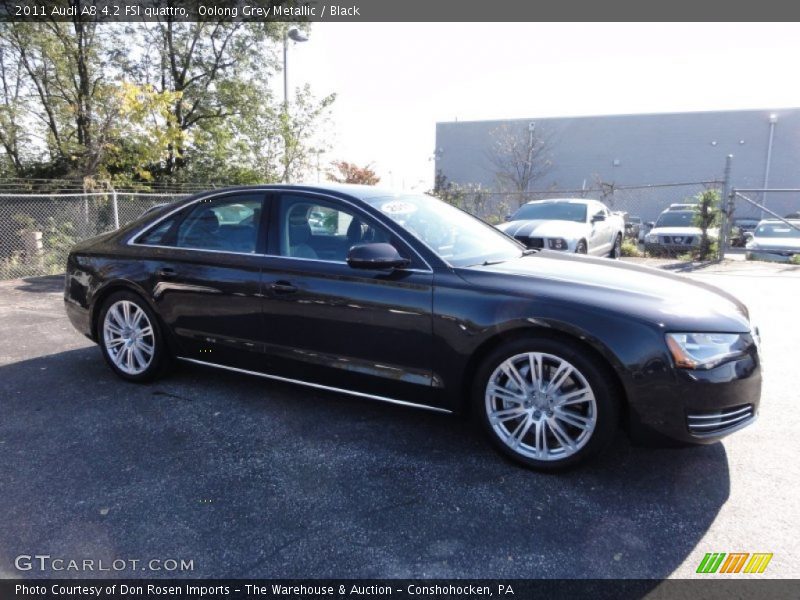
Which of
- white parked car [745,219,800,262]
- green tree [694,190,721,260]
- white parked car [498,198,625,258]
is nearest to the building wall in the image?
white parked car [745,219,800,262]

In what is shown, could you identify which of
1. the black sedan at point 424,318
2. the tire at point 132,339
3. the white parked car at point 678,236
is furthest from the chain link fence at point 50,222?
the white parked car at point 678,236

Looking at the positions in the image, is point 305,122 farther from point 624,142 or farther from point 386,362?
point 624,142

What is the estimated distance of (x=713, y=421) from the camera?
2.69m

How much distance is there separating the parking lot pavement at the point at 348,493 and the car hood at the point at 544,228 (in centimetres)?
551

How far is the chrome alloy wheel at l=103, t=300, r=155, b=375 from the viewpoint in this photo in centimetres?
426

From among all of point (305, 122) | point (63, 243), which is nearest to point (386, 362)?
point (63, 243)

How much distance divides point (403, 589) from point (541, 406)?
1.23 metres

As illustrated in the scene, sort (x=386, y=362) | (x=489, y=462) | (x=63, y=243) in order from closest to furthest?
1. (x=489, y=462)
2. (x=386, y=362)
3. (x=63, y=243)

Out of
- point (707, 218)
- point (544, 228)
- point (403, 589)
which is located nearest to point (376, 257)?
point (403, 589)

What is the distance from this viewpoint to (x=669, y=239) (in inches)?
527

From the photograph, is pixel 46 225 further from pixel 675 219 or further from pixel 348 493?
pixel 675 219

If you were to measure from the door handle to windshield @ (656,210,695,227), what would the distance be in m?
13.6

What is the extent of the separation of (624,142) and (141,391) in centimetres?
3420

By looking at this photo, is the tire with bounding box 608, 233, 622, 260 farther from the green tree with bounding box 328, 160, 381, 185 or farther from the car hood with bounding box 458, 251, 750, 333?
the green tree with bounding box 328, 160, 381, 185
